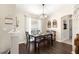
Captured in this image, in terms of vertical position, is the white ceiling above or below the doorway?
above

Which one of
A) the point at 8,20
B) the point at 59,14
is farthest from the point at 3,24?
the point at 59,14

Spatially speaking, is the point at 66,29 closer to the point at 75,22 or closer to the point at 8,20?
the point at 75,22

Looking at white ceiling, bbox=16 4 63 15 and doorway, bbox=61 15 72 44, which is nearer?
white ceiling, bbox=16 4 63 15

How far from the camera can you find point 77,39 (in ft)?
4.76

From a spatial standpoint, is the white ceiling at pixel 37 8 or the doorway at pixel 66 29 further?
the doorway at pixel 66 29

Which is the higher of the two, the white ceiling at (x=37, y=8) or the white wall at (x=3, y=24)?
Result: the white ceiling at (x=37, y=8)

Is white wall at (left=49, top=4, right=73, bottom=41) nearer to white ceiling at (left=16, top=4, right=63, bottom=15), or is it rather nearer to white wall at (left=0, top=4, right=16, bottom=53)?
white ceiling at (left=16, top=4, right=63, bottom=15)

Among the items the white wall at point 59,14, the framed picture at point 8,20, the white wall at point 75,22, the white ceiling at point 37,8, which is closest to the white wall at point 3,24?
the framed picture at point 8,20

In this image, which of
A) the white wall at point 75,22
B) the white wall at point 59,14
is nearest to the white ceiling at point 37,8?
the white wall at point 59,14

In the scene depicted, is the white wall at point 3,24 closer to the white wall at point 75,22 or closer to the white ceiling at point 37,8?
the white ceiling at point 37,8

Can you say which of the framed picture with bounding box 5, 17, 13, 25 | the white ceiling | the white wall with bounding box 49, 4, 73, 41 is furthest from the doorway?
the framed picture with bounding box 5, 17, 13, 25

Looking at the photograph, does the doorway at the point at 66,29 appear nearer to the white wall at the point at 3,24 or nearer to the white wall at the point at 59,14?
the white wall at the point at 59,14

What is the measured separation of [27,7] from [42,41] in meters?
0.75
